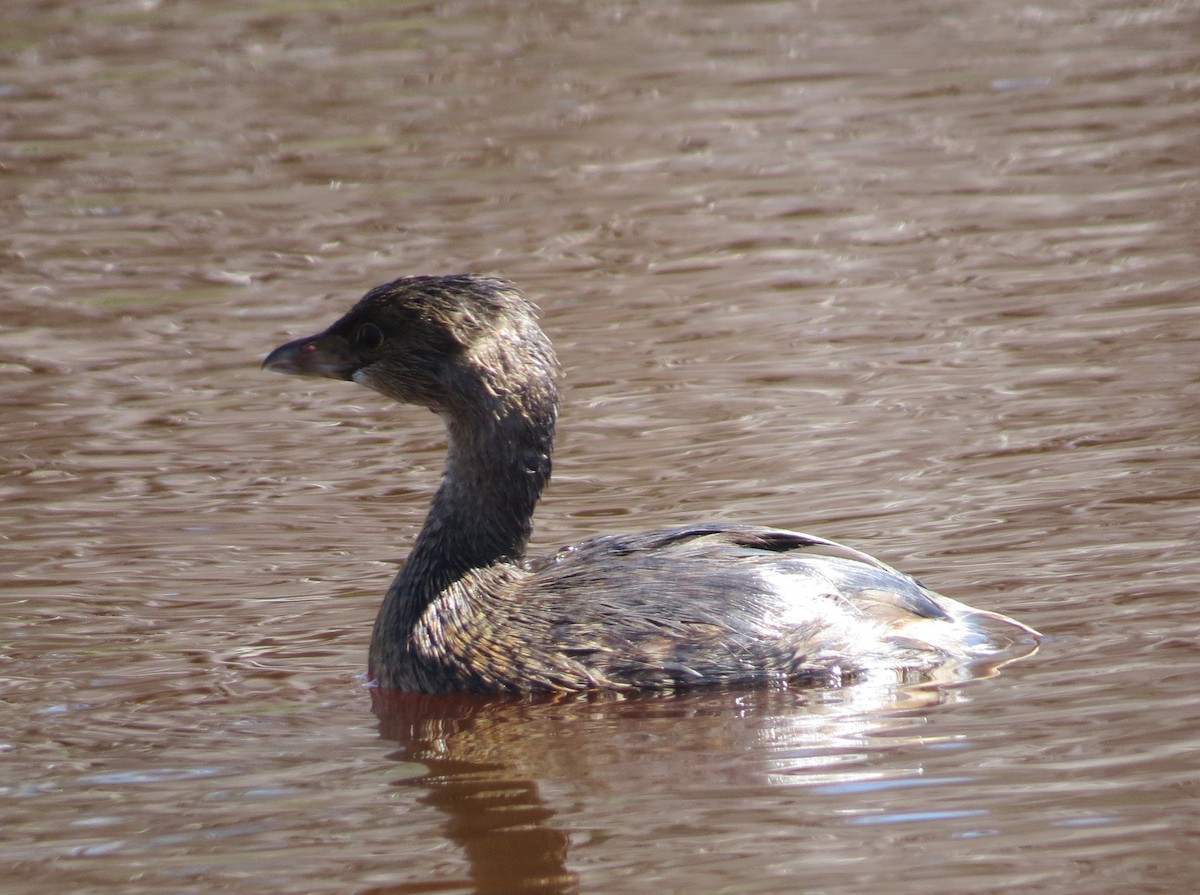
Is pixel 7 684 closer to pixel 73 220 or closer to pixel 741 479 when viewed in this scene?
pixel 741 479

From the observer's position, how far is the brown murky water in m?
5.39

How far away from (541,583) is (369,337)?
1086 millimetres

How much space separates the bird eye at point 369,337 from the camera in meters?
7.06

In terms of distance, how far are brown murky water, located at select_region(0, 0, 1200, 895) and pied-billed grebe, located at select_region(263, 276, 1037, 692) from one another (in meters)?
0.16

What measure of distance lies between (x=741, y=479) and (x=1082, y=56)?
354 inches

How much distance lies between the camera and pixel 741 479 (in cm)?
838

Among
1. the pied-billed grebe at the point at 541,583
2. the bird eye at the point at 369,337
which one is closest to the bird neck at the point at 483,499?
the pied-billed grebe at the point at 541,583

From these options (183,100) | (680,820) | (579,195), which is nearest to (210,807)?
(680,820)

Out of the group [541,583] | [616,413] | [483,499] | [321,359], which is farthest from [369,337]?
[616,413]

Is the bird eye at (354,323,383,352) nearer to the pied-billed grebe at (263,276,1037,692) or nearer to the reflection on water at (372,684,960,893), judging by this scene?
the pied-billed grebe at (263,276,1037,692)

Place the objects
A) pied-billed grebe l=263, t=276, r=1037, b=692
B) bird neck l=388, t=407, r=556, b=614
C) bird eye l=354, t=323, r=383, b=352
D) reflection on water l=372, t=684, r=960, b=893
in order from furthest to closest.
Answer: bird eye l=354, t=323, r=383, b=352
bird neck l=388, t=407, r=556, b=614
pied-billed grebe l=263, t=276, r=1037, b=692
reflection on water l=372, t=684, r=960, b=893

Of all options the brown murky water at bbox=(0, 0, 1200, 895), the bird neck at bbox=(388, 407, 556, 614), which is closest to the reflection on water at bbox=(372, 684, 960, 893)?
the brown murky water at bbox=(0, 0, 1200, 895)

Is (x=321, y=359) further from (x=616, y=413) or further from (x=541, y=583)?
(x=616, y=413)

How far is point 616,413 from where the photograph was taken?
9359mm
